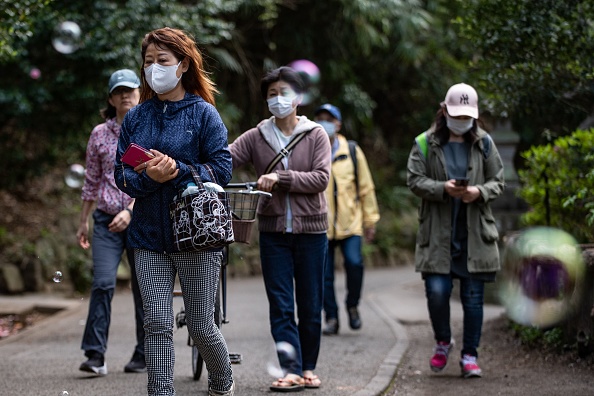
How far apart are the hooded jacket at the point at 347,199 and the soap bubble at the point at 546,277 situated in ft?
5.11

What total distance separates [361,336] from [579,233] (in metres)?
2.29

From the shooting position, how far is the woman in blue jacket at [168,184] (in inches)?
188

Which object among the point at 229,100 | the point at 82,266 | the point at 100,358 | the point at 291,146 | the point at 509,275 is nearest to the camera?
the point at 291,146

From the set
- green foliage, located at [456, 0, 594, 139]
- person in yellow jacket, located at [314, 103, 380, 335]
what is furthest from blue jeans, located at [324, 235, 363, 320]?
green foliage, located at [456, 0, 594, 139]

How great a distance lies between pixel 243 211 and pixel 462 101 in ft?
6.30

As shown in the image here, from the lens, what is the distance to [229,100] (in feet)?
63.1

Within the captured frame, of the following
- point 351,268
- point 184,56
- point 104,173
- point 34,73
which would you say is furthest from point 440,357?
point 34,73

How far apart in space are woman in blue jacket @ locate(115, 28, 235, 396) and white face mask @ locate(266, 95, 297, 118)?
115 centimetres

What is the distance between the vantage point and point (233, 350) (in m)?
8.16

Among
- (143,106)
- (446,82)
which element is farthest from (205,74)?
(446,82)

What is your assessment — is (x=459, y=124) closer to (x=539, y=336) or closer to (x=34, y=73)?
(x=539, y=336)

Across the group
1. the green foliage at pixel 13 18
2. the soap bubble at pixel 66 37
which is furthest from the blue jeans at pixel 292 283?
the soap bubble at pixel 66 37

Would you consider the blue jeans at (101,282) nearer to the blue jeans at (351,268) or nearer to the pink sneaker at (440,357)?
the pink sneaker at (440,357)

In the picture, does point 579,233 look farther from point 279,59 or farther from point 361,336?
point 279,59
